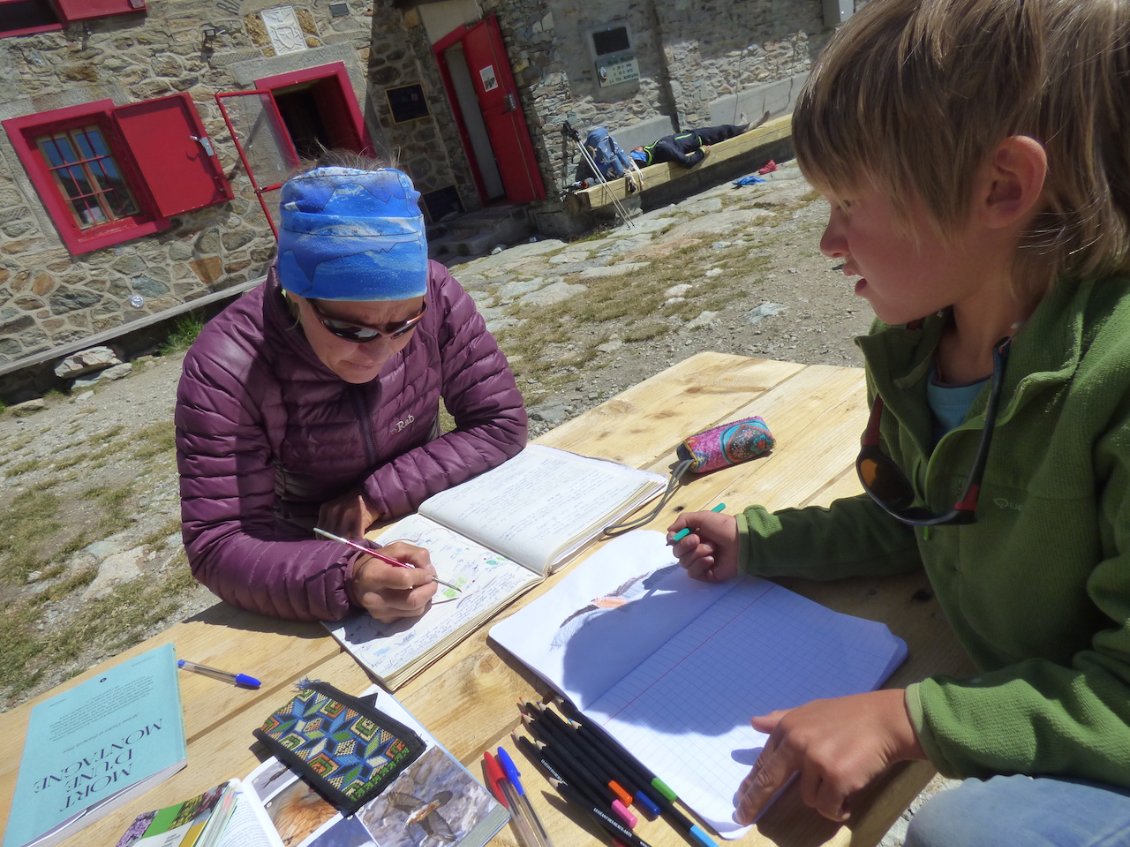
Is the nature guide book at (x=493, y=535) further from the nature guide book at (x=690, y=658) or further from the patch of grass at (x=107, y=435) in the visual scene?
the patch of grass at (x=107, y=435)

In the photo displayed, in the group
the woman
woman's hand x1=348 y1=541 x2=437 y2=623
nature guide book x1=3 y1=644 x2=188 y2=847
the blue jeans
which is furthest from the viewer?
the woman

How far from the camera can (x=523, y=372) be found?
16.6 ft

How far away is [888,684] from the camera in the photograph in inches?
37.7

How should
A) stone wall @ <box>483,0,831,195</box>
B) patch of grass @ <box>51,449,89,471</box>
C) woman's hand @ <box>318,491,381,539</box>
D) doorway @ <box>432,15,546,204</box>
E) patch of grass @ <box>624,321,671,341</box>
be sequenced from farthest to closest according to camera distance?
doorway @ <box>432,15,546,204</box> < stone wall @ <box>483,0,831,195</box> < patch of grass @ <box>51,449,89,471</box> < patch of grass @ <box>624,321,671,341</box> < woman's hand @ <box>318,491,381,539</box>

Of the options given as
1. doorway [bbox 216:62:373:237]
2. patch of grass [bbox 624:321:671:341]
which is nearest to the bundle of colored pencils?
patch of grass [bbox 624:321:671:341]

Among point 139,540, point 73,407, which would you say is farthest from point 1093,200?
point 73,407

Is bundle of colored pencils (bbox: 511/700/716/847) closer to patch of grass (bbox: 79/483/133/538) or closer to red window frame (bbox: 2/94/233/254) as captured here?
patch of grass (bbox: 79/483/133/538)

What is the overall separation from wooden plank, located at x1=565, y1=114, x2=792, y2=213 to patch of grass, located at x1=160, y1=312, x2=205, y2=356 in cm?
489

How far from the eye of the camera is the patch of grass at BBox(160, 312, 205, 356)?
8.44m

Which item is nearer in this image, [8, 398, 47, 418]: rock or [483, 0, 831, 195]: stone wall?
[8, 398, 47, 418]: rock

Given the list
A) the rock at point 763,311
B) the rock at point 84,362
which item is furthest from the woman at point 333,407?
the rock at point 84,362

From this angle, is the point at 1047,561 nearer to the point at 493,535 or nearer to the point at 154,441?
the point at 493,535

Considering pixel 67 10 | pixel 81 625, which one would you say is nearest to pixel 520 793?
pixel 81 625

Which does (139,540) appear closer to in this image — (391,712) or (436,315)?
(436,315)
